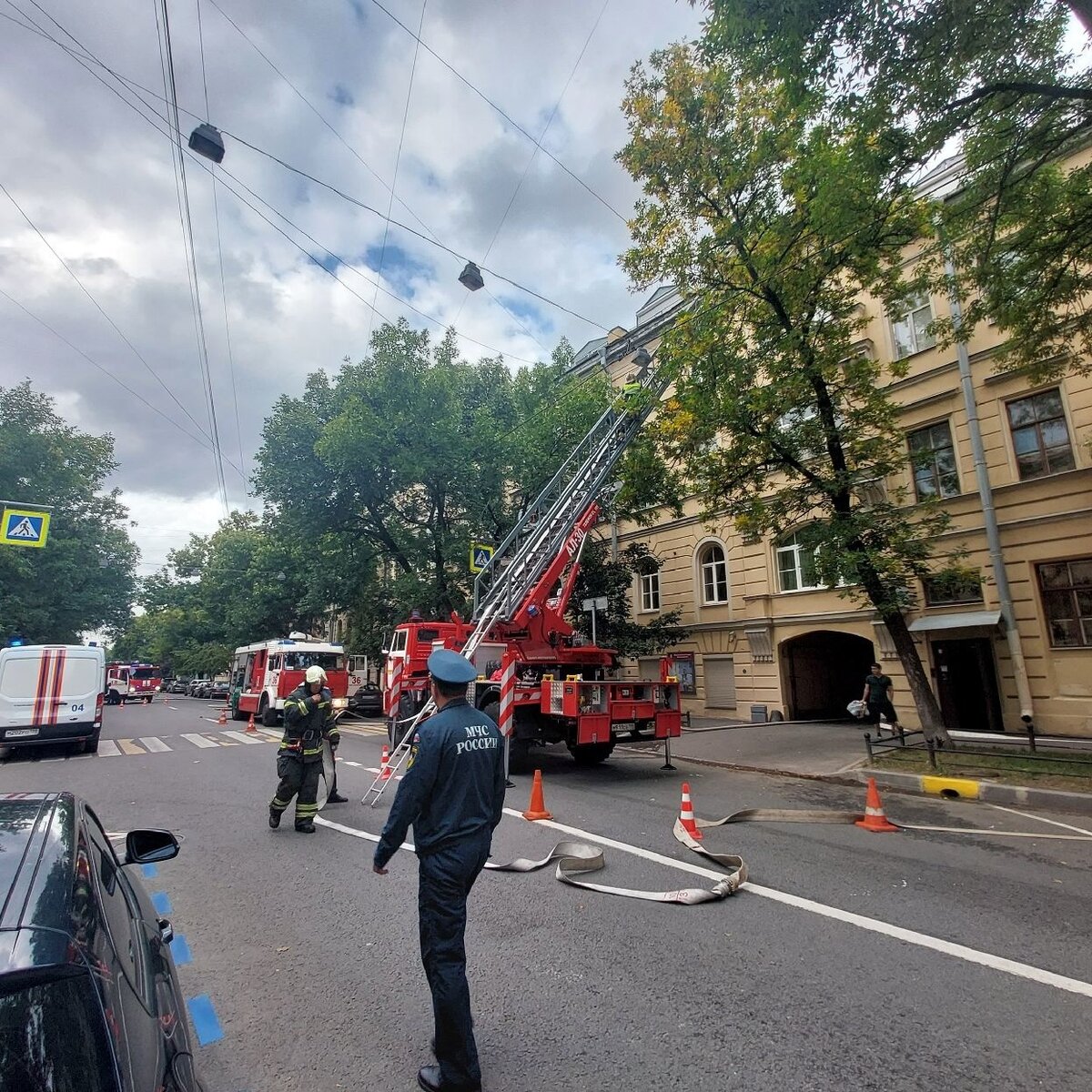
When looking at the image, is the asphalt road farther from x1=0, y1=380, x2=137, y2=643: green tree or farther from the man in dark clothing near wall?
x1=0, y1=380, x2=137, y2=643: green tree

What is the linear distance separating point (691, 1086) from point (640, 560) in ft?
66.6

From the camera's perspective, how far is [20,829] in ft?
6.88

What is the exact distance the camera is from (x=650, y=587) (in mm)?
24516

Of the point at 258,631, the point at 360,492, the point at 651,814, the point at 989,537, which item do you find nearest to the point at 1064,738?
the point at 989,537

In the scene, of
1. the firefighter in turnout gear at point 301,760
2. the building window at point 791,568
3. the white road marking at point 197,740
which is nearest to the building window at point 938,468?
the building window at point 791,568

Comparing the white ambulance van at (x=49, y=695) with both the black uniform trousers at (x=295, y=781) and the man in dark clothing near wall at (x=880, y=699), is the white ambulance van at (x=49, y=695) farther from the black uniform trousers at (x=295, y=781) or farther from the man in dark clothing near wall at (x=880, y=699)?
the man in dark clothing near wall at (x=880, y=699)

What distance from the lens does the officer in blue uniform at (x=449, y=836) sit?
2.73 m

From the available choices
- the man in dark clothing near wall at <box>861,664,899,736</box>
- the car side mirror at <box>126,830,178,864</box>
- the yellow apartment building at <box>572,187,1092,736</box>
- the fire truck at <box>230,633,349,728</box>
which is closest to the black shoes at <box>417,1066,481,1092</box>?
the car side mirror at <box>126,830,178,864</box>

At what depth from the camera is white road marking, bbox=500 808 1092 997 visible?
3705mm

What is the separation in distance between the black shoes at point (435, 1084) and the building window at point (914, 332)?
1782 cm

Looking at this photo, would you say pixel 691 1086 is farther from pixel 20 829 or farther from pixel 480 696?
pixel 480 696

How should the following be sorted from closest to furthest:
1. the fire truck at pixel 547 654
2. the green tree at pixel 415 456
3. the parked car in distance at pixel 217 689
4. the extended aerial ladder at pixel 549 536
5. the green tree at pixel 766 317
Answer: the fire truck at pixel 547 654 → the green tree at pixel 766 317 → the extended aerial ladder at pixel 549 536 → the green tree at pixel 415 456 → the parked car in distance at pixel 217 689

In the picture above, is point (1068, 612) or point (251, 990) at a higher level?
point (1068, 612)

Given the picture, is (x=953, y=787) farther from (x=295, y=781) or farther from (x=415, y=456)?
(x=415, y=456)
